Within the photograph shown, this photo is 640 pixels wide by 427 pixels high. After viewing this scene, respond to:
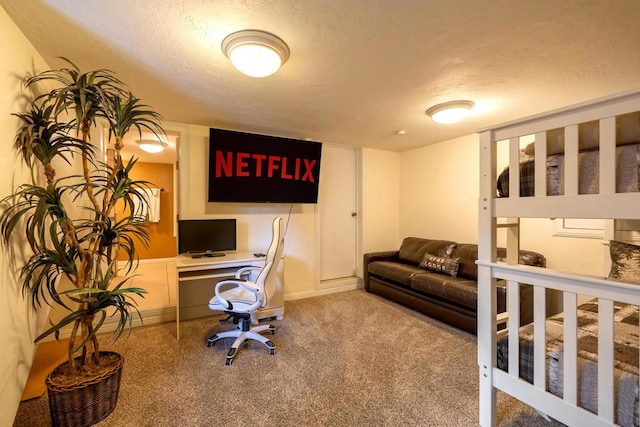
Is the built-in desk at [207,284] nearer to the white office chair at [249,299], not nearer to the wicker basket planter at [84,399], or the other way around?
the white office chair at [249,299]

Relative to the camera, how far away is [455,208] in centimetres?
377

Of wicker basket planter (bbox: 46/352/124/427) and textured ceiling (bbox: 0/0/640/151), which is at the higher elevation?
textured ceiling (bbox: 0/0/640/151)

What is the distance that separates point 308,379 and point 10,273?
1.85 metres

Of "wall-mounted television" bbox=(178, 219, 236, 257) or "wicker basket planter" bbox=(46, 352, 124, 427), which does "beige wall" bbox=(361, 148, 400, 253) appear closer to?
"wall-mounted television" bbox=(178, 219, 236, 257)

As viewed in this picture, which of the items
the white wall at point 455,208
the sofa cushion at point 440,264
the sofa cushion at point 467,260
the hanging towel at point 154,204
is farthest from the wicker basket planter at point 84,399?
the hanging towel at point 154,204

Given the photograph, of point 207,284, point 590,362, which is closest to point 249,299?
point 207,284

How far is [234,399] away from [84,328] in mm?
999

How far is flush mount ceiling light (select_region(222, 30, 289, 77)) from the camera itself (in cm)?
151

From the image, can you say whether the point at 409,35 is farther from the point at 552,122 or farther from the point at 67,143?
the point at 67,143

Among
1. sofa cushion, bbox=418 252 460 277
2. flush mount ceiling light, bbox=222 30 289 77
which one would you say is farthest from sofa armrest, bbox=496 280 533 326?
flush mount ceiling light, bbox=222 30 289 77

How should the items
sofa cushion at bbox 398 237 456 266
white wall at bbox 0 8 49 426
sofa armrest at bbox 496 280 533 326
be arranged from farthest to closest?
sofa cushion at bbox 398 237 456 266, sofa armrest at bbox 496 280 533 326, white wall at bbox 0 8 49 426

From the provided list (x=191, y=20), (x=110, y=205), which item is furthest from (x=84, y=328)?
(x=191, y=20)

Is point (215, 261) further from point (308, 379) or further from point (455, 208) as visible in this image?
point (455, 208)

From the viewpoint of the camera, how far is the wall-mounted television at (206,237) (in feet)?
9.85
